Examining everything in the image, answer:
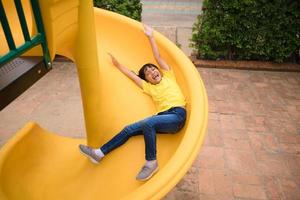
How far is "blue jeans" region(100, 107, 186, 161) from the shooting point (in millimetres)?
2809

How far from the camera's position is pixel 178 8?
995cm

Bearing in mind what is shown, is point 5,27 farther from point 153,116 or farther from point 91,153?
point 91,153

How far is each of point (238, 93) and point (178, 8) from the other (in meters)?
5.27

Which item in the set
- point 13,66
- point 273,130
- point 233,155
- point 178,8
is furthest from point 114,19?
point 178,8

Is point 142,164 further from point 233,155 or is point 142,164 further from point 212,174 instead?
point 233,155

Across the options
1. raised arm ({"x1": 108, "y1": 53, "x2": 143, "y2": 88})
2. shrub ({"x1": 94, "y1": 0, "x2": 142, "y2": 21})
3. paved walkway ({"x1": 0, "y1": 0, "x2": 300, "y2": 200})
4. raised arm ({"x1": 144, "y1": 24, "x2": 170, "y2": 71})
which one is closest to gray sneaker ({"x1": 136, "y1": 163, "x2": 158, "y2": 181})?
paved walkway ({"x1": 0, "y1": 0, "x2": 300, "y2": 200})

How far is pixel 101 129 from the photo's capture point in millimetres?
3252

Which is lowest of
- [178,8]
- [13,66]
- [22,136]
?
[178,8]

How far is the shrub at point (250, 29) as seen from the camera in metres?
5.84

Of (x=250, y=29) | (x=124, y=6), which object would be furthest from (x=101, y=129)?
(x=250, y=29)

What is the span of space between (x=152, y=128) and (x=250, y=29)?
3963 millimetres

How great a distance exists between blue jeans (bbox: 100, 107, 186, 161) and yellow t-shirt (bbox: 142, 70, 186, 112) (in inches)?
3.7

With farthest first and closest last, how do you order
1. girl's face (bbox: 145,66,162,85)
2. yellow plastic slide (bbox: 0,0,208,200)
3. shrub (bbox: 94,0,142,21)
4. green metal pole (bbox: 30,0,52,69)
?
1. shrub (bbox: 94,0,142,21)
2. girl's face (bbox: 145,66,162,85)
3. yellow plastic slide (bbox: 0,0,208,200)
4. green metal pole (bbox: 30,0,52,69)

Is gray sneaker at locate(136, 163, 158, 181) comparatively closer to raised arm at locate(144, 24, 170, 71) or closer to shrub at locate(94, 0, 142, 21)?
raised arm at locate(144, 24, 170, 71)
